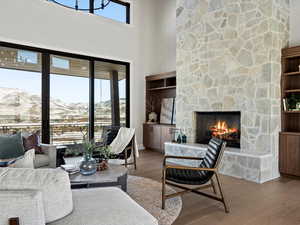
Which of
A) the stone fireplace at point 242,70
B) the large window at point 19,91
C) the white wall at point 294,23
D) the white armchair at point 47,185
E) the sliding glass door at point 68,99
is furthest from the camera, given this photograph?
the sliding glass door at point 68,99

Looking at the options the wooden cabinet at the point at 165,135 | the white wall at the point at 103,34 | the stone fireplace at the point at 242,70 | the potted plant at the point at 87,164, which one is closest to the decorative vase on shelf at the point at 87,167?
the potted plant at the point at 87,164

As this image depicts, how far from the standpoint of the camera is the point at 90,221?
1359 millimetres

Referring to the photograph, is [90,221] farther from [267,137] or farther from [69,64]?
[69,64]

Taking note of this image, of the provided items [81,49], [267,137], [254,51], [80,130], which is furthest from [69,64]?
[267,137]

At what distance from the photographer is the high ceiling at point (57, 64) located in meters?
4.81

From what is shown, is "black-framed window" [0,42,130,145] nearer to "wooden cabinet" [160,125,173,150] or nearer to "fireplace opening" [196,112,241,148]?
"wooden cabinet" [160,125,173,150]

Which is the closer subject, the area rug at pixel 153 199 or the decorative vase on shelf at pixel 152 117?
the area rug at pixel 153 199

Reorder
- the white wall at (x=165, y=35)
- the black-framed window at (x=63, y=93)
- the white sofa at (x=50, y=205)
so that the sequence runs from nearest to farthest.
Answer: the white sofa at (x=50, y=205) → the black-framed window at (x=63, y=93) → the white wall at (x=165, y=35)

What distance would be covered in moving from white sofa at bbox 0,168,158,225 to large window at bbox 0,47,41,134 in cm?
406

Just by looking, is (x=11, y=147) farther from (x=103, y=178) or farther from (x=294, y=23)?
(x=294, y=23)

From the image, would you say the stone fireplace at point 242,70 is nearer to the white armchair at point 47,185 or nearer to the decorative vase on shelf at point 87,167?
the decorative vase on shelf at point 87,167

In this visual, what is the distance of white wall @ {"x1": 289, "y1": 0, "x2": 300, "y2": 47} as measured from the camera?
14.0 feet

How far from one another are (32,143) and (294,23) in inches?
208

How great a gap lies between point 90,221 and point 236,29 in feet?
14.4
